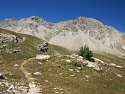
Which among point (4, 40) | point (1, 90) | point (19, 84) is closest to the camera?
point (1, 90)

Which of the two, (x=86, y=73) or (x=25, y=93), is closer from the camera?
(x=25, y=93)

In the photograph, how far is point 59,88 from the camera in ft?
104

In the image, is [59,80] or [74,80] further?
[74,80]

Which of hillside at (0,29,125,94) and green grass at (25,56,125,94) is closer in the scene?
hillside at (0,29,125,94)

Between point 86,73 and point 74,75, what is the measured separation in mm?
4289

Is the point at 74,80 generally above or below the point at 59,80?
below

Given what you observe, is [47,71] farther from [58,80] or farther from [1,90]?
[1,90]

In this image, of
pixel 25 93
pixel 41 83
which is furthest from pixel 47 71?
pixel 25 93

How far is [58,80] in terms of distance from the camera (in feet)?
122

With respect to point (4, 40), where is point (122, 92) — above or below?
below

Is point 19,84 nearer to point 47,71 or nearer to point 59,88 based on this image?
point 59,88

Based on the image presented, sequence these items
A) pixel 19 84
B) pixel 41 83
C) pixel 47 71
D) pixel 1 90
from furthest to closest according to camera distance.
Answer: pixel 47 71 < pixel 41 83 < pixel 19 84 < pixel 1 90

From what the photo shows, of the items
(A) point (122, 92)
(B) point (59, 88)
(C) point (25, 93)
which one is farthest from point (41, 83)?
(A) point (122, 92)

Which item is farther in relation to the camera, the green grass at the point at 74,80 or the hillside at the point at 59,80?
the green grass at the point at 74,80
